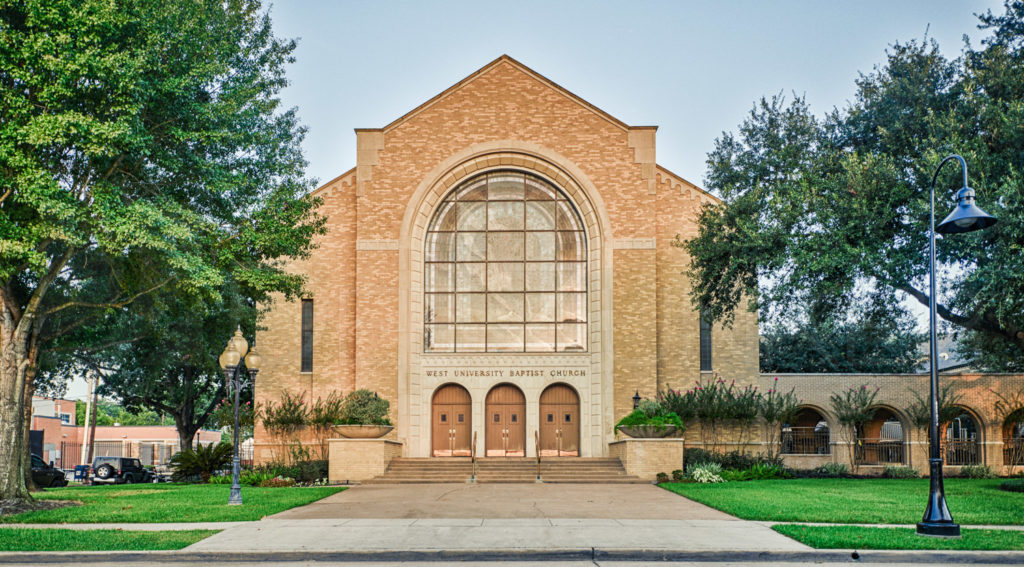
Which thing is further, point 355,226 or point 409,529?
point 355,226

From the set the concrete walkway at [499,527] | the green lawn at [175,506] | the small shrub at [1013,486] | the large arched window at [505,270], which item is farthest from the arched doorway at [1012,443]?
the green lawn at [175,506]

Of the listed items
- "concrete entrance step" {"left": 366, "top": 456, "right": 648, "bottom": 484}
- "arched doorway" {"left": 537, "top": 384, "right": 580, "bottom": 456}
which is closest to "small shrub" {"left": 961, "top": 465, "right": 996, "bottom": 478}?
"concrete entrance step" {"left": 366, "top": 456, "right": 648, "bottom": 484}

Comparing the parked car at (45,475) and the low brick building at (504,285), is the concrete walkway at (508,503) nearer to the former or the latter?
the low brick building at (504,285)

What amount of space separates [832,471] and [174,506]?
68.0ft

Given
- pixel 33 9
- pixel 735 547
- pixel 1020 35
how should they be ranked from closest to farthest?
pixel 735 547
pixel 33 9
pixel 1020 35

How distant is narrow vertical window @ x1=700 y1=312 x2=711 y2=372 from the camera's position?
31.1 m

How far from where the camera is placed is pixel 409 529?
13922 mm

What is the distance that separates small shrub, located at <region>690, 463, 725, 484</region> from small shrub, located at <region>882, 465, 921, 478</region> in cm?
697

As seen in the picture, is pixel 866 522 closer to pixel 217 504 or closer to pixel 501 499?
pixel 501 499

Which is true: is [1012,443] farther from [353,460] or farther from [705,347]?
[353,460]

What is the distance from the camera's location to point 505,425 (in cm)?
3091

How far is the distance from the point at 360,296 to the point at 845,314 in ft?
51.5

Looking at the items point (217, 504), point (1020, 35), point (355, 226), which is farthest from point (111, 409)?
point (1020, 35)

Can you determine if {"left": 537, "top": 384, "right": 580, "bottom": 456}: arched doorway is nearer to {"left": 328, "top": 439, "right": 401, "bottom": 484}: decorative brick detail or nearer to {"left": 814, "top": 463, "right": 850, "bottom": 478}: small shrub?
{"left": 328, "top": 439, "right": 401, "bottom": 484}: decorative brick detail
